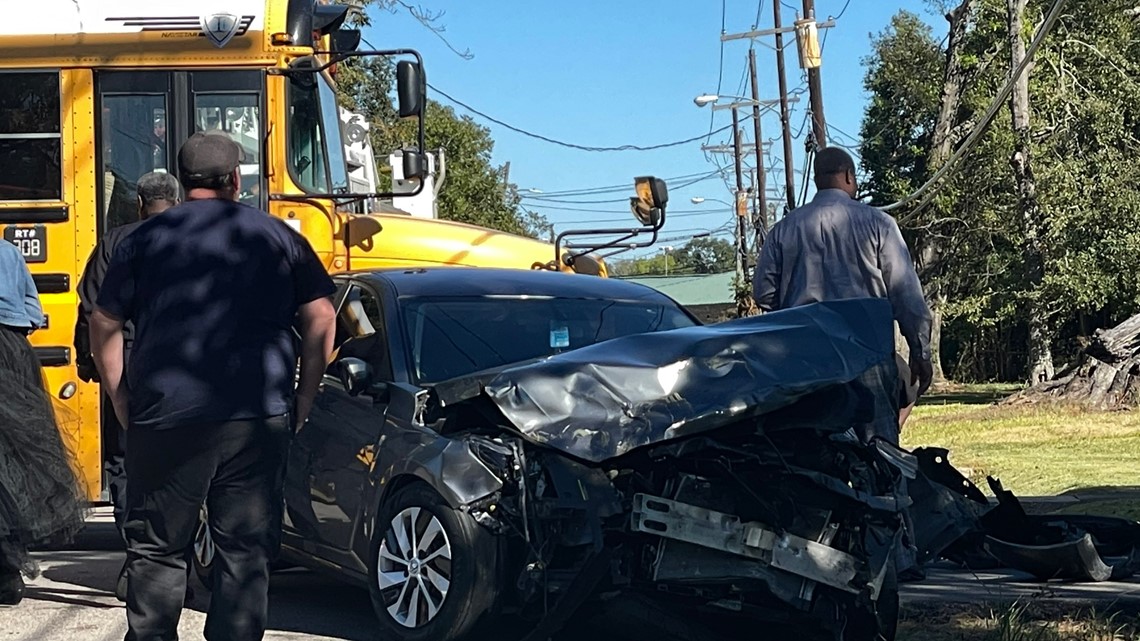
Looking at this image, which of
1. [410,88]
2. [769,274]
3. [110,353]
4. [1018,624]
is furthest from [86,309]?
[1018,624]

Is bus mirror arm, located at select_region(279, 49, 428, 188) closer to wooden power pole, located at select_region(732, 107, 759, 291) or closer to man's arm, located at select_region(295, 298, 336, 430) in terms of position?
man's arm, located at select_region(295, 298, 336, 430)

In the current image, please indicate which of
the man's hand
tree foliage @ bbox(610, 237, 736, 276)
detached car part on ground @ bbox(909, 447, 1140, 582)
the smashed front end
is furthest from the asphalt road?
tree foliage @ bbox(610, 237, 736, 276)

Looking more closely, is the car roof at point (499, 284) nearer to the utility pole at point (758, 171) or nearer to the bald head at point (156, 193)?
the bald head at point (156, 193)

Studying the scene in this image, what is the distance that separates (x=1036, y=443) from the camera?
54.4 feet

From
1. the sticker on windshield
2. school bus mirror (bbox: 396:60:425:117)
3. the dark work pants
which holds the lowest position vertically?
the dark work pants

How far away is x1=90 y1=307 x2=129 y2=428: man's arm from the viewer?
4766mm

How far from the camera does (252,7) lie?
350 inches

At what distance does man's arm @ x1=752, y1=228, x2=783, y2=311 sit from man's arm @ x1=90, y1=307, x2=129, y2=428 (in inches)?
134

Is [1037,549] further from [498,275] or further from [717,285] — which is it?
[717,285]

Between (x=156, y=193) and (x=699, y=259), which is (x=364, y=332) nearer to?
(x=156, y=193)

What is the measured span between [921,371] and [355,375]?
2.64 meters

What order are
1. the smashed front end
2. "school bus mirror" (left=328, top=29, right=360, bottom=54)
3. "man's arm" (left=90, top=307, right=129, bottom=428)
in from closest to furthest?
"man's arm" (left=90, top=307, right=129, bottom=428) < the smashed front end < "school bus mirror" (left=328, top=29, right=360, bottom=54)

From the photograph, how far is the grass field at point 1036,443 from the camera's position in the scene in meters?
12.5

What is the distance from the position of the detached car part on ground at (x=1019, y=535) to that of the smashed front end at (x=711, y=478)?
0.76 metres
